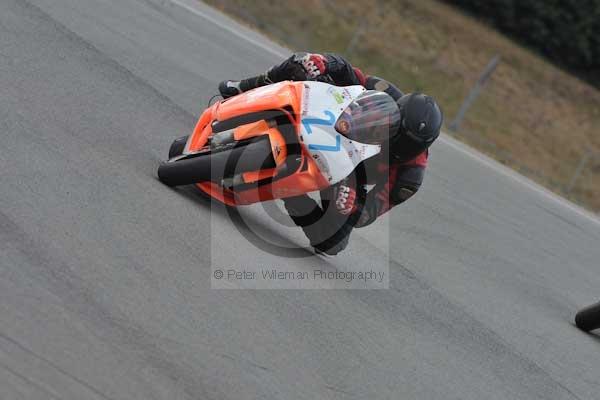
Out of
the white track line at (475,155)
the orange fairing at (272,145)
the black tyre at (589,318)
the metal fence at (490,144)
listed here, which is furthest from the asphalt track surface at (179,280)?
the metal fence at (490,144)

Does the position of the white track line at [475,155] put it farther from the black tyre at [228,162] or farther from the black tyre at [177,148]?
the black tyre at [228,162]

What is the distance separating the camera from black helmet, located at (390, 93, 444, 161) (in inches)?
249

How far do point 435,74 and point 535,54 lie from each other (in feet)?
22.2

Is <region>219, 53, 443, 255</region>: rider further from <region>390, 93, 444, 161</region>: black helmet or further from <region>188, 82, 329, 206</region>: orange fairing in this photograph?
<region>188, 82, 329, 206</region>: orange fairing

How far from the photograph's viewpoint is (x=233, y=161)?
6078 mm

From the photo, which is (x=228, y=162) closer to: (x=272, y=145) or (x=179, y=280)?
(x=272, y=145)

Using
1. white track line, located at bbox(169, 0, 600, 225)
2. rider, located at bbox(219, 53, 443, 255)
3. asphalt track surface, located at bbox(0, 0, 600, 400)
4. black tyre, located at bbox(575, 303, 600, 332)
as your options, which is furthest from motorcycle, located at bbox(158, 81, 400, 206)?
white track line, located at bbox(169, 0, 600, 225)

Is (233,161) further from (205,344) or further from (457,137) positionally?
(457,137)

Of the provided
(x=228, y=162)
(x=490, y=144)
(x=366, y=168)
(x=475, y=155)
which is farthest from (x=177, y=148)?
(x=490, y=144)

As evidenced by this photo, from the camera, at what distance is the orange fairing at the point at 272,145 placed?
6109 mm

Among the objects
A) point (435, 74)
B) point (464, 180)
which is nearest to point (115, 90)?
point (464, 180)

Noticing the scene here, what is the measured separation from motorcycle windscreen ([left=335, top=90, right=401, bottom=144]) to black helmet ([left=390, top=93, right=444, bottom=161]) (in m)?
0.06

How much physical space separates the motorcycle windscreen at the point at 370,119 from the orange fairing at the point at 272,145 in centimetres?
34

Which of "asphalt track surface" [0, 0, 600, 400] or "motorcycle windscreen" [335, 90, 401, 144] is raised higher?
"motorcycle windscreen" [335, 90, 401, 144]
